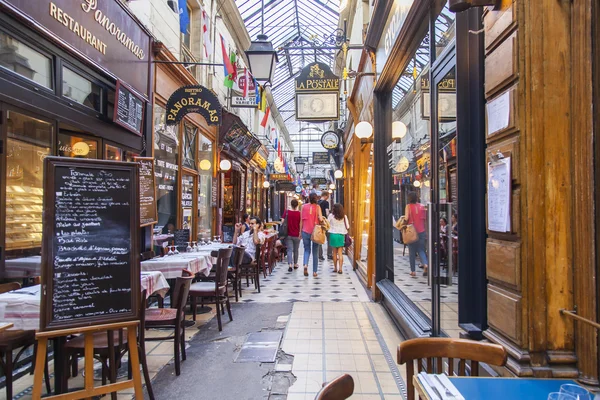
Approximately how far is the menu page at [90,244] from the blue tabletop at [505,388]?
2317mm

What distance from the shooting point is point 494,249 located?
2.43 m

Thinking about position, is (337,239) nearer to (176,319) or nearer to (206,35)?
(206,35)

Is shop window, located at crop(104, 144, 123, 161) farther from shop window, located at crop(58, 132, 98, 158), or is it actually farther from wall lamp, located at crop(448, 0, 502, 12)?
wall lamp, located at crop(448, 0, 502, 12)

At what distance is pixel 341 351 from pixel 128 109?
4620 mm

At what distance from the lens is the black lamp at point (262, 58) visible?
752 centimetres

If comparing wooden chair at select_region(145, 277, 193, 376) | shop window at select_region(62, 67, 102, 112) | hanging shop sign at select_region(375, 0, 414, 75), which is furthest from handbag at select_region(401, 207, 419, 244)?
shop window at select_region(62, 67, 102, 112)

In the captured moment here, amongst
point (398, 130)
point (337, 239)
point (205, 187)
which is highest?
point (398, 130)

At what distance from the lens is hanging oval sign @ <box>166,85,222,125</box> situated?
7172mm

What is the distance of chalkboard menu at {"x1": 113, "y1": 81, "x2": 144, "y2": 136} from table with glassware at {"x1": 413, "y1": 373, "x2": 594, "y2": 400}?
5510mm

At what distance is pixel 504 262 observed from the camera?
7.57 feet

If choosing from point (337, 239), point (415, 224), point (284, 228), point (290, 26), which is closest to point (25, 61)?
point (415, 224)

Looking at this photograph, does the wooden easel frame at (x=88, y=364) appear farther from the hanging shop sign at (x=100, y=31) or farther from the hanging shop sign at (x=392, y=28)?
the hanging shop sign at (x=392, y=28)

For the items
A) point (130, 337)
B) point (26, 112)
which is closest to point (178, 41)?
point (26, 112)

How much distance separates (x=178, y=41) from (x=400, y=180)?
5.72 meters
